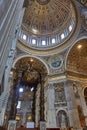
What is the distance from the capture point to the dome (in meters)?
16.7

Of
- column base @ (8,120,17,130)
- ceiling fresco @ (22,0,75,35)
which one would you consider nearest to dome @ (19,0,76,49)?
ceiling fresco @ (22,0,75,35)

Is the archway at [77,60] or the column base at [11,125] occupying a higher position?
the archway at [77,60]

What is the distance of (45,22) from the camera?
19.3 meters

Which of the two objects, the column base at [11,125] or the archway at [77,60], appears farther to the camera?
the archway at [77,60]

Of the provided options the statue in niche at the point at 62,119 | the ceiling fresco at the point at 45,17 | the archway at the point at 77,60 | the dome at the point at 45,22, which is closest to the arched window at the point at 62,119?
the statue in niche at the point at 62,119

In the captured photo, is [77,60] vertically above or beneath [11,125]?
above

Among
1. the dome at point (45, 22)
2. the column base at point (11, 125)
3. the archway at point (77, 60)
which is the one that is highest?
the dome at point (45, 22)

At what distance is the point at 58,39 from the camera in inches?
653

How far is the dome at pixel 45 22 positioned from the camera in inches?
659

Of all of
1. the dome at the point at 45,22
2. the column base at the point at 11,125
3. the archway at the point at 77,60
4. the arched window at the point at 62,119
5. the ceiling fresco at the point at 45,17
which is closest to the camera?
the column base at the point at 11,125

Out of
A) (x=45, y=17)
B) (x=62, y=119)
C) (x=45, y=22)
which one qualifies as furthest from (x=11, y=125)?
(x=45, y=17)

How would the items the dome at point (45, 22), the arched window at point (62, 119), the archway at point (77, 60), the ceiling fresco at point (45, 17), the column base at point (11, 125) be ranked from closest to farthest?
the column base at point (11, 125), the arched window at point (62, 119), the archway at point (77, 60), the dome at point (45, 22), the ceiling fresco at point (45, 17)

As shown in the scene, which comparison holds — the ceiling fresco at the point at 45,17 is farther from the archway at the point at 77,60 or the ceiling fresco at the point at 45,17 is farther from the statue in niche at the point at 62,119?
the statue in niche at the point at 62,119

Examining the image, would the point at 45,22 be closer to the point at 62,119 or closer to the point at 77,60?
the point at 77,60
